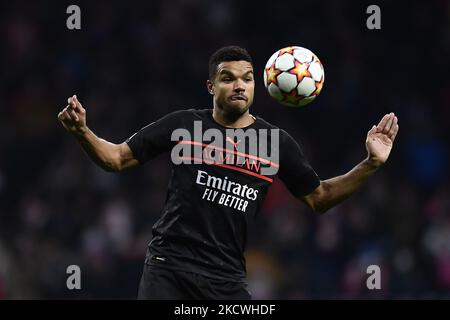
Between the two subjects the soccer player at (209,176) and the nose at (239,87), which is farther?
the nose at (239,87)

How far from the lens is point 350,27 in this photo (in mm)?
13062

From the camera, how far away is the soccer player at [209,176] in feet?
18.4

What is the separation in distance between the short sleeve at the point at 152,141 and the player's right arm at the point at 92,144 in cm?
4

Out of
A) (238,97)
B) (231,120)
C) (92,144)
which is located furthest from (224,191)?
(92,144)

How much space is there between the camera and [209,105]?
12359mm

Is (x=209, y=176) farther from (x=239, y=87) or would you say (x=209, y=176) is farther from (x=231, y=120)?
(x=239, y=87)

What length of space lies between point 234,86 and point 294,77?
0.56m

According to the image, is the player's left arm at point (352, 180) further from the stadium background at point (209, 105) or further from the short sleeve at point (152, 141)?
the stadium background at point (209, 105)

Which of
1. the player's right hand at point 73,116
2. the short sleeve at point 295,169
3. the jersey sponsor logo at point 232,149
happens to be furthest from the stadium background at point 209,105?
the player's right hand at point 73,116

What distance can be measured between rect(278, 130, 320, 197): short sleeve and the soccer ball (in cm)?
36

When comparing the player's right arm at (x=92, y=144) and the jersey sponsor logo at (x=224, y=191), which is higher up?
the player's right arm at (x=92, y=144)

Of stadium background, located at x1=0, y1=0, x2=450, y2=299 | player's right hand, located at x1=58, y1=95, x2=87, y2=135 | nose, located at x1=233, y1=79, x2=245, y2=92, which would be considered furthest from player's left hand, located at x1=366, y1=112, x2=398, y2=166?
stadium background, located at x1=0, y1=0, x2=450, y2=299
